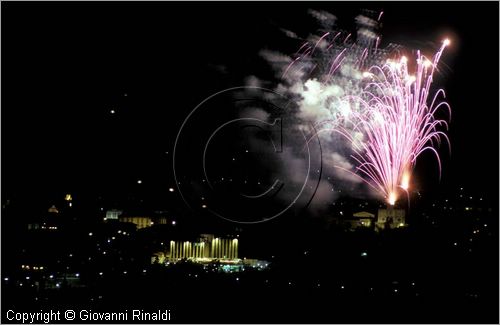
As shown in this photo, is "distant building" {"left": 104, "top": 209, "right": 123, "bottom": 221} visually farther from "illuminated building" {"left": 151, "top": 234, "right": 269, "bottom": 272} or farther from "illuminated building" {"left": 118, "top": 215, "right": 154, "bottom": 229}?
"illuminated building" {"left": 151, "top": 234, "right": 269, "bottom": 272}

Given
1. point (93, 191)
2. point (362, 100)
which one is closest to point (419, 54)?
point (362, 100)

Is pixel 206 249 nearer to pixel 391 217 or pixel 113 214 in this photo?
pixel 113 214

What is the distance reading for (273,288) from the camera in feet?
41.8

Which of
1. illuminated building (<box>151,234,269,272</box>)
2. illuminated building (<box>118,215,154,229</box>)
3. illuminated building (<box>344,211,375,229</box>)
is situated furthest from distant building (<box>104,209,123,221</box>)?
illuminated building (<box>344,211,375,229</box>)

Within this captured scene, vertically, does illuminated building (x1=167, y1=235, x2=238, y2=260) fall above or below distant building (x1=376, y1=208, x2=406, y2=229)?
below

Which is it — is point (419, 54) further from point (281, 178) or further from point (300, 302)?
point (281, 178)

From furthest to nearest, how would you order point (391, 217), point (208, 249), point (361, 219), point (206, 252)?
point (361, 219), point (391, 217), point (206, 252), point (208, 249)

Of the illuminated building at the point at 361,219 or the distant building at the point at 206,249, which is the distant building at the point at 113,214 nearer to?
the distant building at the point at 206,249

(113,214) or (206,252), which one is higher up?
(113,214)

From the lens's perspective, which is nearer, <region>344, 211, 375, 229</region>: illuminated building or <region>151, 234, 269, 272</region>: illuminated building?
<region>151, 234, 269, 272</region>: illuminated building

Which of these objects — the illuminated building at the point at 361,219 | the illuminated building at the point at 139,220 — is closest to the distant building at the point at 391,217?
the illuminated building at the point at 361,219

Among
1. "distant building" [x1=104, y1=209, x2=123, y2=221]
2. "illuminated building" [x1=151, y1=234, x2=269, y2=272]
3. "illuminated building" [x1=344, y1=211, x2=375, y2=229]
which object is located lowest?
"illuminated building" [x1=151, y1=234, x2=269, y2=272]

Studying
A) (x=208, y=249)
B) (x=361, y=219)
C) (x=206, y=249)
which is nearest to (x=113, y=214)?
(x=206, y=249)

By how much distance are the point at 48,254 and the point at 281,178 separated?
1097 centimetres
